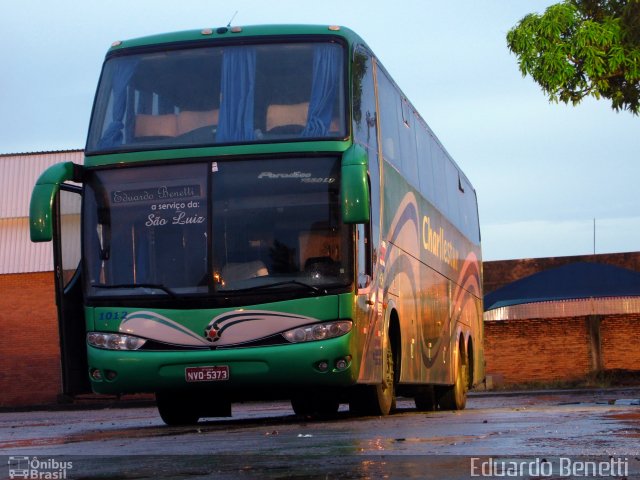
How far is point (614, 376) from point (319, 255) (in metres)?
28.0

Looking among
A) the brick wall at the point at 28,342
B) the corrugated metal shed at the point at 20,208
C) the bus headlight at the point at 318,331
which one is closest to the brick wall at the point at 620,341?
the brick wall at the point at 28,342

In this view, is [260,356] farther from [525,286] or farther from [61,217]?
[525,286]

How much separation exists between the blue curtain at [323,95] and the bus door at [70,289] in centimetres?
263

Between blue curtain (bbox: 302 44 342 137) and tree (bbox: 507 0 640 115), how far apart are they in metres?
8.12

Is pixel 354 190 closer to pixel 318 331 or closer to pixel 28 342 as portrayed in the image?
pixel 318 331

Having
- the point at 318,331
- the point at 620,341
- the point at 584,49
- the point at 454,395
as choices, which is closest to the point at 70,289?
the point at 318,331

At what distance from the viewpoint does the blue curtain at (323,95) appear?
13.4 meters

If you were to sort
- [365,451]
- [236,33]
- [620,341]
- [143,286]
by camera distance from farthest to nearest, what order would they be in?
[620,341]
[236,33]
[143,286]
[365,451]

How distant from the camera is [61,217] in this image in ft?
44.2

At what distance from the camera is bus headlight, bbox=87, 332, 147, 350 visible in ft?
43.7

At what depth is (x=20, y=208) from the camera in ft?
130

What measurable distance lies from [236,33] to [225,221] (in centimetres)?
223

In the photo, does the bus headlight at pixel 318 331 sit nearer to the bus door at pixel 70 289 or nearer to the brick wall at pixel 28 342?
the bus door at pixel 70 289

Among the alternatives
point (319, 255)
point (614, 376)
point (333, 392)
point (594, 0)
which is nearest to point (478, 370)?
point (594, 0)
